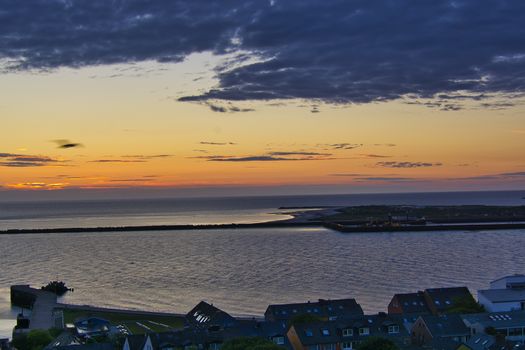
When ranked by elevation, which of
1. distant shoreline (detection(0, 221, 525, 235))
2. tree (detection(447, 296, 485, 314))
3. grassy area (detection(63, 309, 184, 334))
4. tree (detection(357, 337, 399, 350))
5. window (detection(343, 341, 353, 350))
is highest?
distant shoreline (detection(0, 221, 525, 235))

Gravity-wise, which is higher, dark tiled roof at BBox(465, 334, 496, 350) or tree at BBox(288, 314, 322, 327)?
tree at BBox(288, 314, 322, 327)

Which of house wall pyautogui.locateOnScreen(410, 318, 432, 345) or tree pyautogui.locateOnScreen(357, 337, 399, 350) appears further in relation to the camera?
house wall pyautogui.locateOnScreen(410, 318, 432, 345)

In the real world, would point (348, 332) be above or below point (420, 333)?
above

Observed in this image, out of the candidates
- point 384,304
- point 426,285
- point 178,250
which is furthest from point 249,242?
point 384,304

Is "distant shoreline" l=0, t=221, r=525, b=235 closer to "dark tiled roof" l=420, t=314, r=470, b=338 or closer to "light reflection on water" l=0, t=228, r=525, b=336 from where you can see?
"light reflection on water" l=0, t=228, r=525, b=336

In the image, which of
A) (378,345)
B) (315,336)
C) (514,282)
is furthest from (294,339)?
(514,282)

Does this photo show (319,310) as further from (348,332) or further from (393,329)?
(348,332)

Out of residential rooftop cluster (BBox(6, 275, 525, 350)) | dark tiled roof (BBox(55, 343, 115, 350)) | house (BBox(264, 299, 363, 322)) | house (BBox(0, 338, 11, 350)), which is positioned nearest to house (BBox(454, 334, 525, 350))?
residential rooftop cluster (BBox(6, 275, 525, 350))
